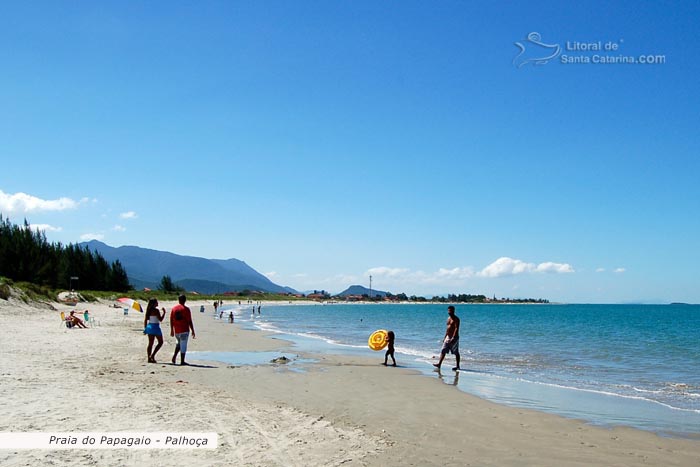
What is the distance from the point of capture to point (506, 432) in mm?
8680

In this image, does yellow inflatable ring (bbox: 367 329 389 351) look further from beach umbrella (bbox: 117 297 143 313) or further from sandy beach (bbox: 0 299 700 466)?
beach umbrella (bbox: 117 297 143 313)

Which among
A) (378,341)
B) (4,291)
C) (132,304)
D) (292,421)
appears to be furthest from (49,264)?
(292,421)

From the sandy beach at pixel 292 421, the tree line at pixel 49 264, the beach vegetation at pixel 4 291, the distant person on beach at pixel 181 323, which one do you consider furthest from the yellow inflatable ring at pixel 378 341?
the tree line at pixel 49 264

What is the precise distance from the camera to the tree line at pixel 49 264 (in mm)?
63125

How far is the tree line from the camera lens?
6312cm

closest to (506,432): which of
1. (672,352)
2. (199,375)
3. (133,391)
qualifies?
(133,391)

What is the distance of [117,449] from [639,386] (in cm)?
1507
